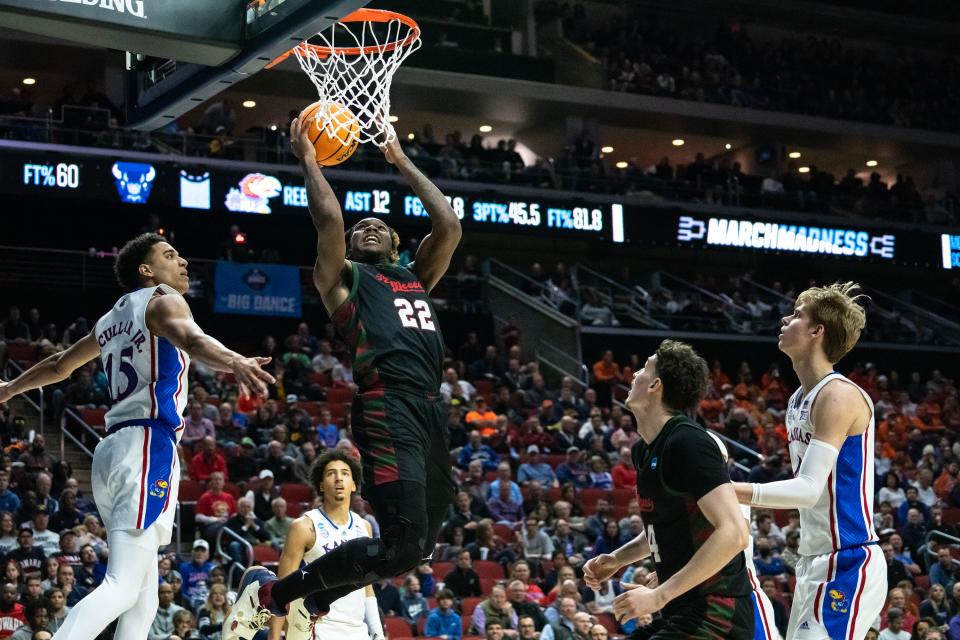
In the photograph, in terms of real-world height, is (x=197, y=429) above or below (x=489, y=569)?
above

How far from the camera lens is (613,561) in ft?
17.4

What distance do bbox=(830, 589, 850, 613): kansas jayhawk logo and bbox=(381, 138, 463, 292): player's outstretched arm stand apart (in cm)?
237

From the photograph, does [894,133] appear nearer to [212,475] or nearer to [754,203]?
[754,203]

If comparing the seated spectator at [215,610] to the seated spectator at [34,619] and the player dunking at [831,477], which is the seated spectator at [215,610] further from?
the player dunking at [831,477]

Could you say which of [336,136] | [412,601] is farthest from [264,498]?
[336,136]

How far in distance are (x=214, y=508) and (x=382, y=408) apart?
8.16 m

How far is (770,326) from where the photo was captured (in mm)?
26281

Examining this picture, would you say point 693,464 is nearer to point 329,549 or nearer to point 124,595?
point 124,595

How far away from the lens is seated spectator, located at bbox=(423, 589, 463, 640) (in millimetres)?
12688

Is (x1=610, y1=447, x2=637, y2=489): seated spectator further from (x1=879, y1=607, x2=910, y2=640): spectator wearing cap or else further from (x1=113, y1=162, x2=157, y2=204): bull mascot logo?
(x1=113, y1=162, x2=157, y2=204): bull mascot logo

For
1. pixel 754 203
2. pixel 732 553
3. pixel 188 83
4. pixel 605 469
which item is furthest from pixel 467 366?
pixel 732 553

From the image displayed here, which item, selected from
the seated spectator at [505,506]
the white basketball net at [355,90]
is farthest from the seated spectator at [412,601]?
the white basketball net at [355,90]

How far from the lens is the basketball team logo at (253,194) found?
2205 cm

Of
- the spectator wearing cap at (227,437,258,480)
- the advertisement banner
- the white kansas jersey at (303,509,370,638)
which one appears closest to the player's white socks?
the white kansas jersey at (303,509,370,638)
